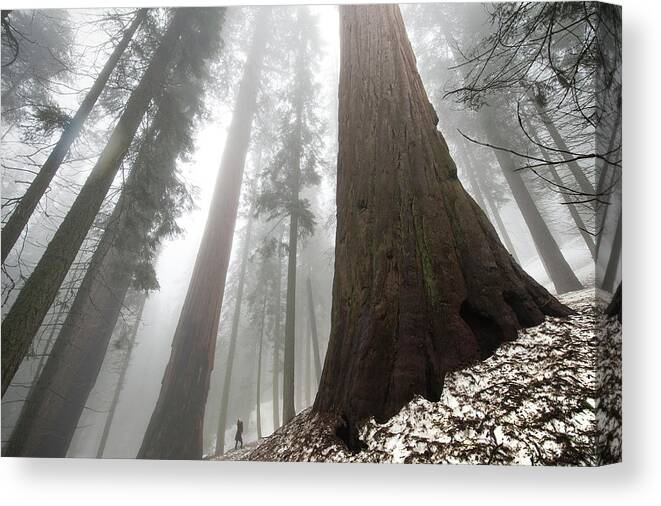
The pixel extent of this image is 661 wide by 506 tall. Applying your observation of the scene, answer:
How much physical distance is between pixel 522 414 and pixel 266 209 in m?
3.15

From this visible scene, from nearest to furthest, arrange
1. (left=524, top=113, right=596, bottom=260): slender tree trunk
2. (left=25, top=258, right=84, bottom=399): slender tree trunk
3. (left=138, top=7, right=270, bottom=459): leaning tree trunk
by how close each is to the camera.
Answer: (left=524, top=113, right=596, bottom=260): slender tree trunk < (left=138, top=7, right=270, bottom=459): leaning tree trunk < (left=25, top=258, right=84, bottom=399): slender tree trunk

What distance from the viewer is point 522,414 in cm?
147

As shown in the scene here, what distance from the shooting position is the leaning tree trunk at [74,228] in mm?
2303

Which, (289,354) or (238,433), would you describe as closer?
(238,433)

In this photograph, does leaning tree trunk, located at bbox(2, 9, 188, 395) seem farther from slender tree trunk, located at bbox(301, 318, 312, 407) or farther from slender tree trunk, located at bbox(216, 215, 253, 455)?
slender tree trunk, located at bbox(301, 318, 312, 407)

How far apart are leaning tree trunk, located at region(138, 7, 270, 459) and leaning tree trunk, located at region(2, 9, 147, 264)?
1263 millimetres

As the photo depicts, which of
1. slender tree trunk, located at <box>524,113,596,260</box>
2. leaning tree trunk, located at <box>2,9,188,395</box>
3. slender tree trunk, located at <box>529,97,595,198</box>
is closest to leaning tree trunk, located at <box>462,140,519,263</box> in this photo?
slender tree trunk, located at <box>524,113,596,260</box>

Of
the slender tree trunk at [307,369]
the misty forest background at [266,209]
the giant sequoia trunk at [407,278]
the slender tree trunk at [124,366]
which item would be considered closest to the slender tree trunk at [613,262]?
the misty forest background at [266,209]

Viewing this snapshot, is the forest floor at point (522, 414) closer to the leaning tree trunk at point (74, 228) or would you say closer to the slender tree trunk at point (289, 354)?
the slender tree trunk at point (289, 354)

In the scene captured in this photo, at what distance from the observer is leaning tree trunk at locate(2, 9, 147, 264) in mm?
2543

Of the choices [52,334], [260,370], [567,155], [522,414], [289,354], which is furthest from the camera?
[260,370]

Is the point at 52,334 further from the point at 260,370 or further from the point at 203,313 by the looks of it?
the point at 260,370

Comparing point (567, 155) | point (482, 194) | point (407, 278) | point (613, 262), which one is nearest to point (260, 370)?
point (407, 278)

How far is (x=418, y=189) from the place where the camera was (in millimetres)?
1990
